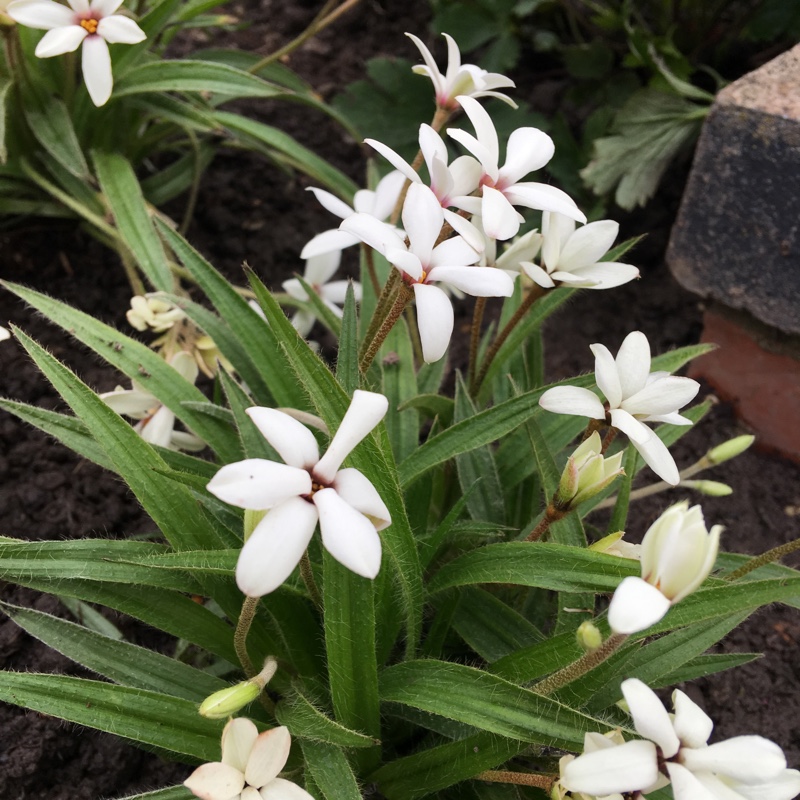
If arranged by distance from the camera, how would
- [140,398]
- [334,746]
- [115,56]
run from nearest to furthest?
1. [334,746]
2. [140,398]
3. [115,56]

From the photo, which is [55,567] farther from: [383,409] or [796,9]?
[796,9]

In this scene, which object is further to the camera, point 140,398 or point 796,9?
point 796,9

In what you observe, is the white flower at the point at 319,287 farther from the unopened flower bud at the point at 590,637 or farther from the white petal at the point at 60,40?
the unopened flower bud at the point at 590,637

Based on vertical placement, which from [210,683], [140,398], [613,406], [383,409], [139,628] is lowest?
[139,628]

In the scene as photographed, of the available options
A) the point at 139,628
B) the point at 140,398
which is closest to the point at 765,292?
the point at 140,398

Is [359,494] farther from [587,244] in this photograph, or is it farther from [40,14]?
[40,14]

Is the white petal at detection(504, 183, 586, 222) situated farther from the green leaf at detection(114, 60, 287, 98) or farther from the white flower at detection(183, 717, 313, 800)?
the green leaf at detection(114, 60, 287, 98)

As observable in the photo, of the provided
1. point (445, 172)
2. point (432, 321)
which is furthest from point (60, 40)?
point (432, 321)
